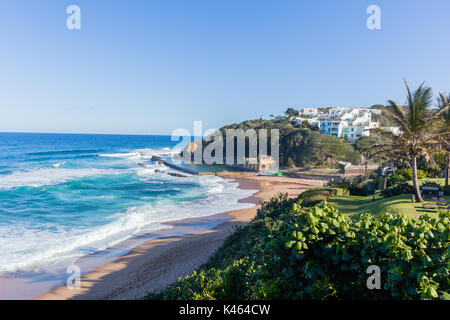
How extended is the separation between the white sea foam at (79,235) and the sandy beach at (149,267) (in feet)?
6.72

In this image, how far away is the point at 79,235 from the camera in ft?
52.8

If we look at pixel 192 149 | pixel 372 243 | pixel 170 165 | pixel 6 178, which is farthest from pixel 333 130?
pixel 372 243

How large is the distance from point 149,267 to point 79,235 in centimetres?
649

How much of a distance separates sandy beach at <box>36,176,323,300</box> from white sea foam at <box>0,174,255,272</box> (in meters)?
2.05

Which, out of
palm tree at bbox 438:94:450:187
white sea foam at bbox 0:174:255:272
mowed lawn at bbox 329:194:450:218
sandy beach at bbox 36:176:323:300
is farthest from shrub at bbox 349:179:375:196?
white sea foam at bbox 0:174:255:272

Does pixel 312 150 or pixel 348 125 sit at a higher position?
pixel 348 125

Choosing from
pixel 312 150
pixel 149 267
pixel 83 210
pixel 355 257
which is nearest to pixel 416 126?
pixel 355 257

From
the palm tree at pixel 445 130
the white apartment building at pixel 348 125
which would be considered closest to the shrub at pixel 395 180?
the palm tree at pixel 445 130

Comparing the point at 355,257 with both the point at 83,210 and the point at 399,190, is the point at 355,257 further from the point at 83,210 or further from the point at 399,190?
the point at 83,210

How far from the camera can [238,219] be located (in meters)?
19.6

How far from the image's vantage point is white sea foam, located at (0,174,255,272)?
12.8 metres

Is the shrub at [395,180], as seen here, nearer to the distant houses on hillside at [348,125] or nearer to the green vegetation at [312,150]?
the green vegetation at [312,150]
